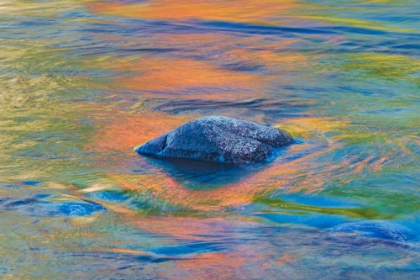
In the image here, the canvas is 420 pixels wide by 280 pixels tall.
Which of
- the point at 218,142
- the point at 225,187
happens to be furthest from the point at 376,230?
the point at 218,142

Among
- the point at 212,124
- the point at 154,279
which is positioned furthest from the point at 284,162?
the point at 154,279

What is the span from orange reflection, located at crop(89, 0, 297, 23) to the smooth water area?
0.32m

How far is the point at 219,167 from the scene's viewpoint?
19.8ft

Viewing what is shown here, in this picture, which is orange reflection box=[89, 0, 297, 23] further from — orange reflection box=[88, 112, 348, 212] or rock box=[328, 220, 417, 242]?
rock box=[328, 220, 417, 242]

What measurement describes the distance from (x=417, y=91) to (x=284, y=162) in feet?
9.89

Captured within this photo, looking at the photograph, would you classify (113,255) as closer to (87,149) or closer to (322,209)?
(322,209)

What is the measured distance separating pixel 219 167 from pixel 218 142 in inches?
9.0

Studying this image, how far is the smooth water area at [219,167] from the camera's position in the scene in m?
4.48

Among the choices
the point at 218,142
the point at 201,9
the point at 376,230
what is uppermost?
the point at 201,9

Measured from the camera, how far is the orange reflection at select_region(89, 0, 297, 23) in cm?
1317

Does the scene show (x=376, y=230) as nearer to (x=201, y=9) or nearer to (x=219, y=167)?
(x=219, y=167)

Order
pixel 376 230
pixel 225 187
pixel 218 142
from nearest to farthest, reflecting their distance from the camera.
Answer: pixel 376 230
pixel 225 187
pixel 218 142

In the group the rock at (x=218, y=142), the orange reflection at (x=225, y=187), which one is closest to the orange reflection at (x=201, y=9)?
the orange reflection at (x=225, y=187)

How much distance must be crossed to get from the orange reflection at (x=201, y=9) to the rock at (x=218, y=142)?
6694 millimetres
